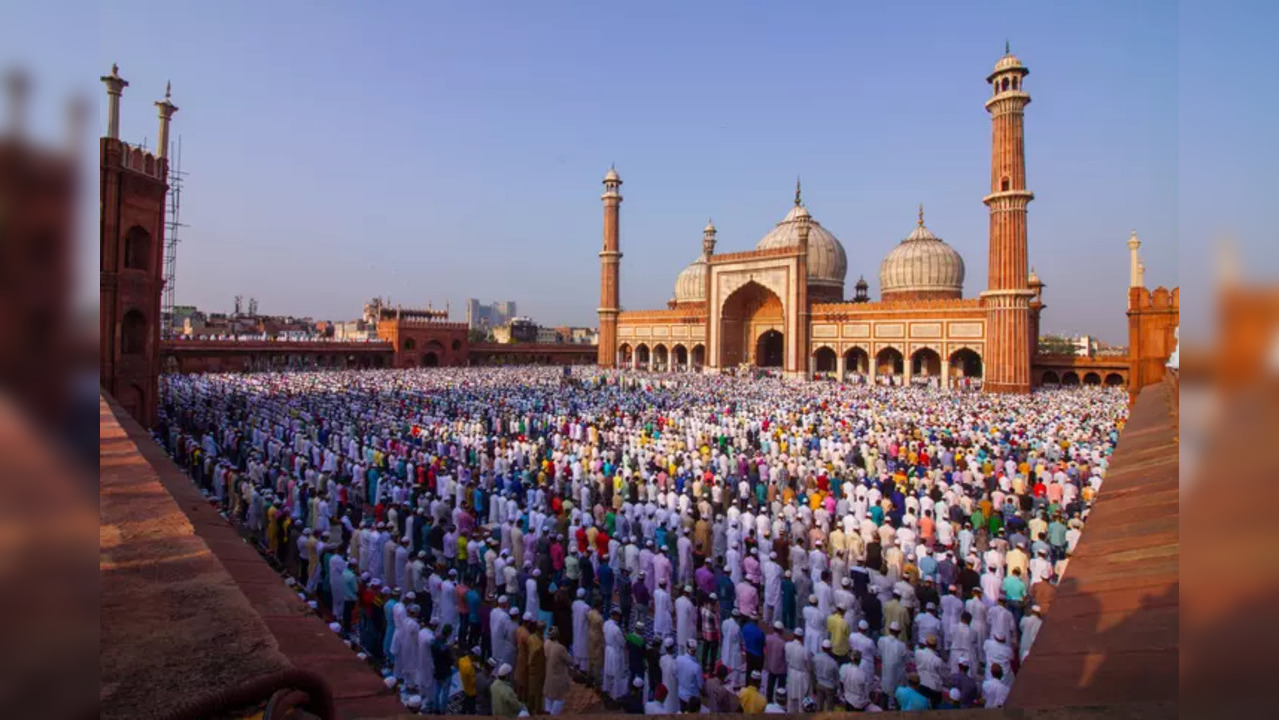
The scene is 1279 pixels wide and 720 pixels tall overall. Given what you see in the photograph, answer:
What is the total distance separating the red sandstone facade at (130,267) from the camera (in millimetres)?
15328

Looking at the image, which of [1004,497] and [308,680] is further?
[1004,497]

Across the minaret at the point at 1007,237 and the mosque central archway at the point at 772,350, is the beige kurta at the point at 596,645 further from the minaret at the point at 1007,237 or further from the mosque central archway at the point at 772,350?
the mosque central archway at the point at 772,350

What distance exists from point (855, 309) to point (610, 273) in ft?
59.1

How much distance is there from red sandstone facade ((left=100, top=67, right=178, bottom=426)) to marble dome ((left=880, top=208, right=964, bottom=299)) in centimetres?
3492

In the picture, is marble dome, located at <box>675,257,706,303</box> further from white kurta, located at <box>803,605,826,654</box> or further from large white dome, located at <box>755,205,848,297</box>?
white kurta, located at <box>803,605,826,654</box>

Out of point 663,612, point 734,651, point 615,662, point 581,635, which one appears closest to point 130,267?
point 581,635

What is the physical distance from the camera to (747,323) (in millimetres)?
39562

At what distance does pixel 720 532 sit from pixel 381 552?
393 cm

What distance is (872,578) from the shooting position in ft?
21.9

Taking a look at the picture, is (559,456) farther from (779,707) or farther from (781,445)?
(779,707)

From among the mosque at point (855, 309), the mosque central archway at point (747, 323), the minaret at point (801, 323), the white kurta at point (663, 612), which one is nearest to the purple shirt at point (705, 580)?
the white kurta at point (663, 612)

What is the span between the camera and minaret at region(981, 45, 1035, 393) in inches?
1072

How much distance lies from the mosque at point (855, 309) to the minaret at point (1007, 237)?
0.04 metres

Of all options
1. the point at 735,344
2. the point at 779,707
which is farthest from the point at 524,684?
the point at 735,344
